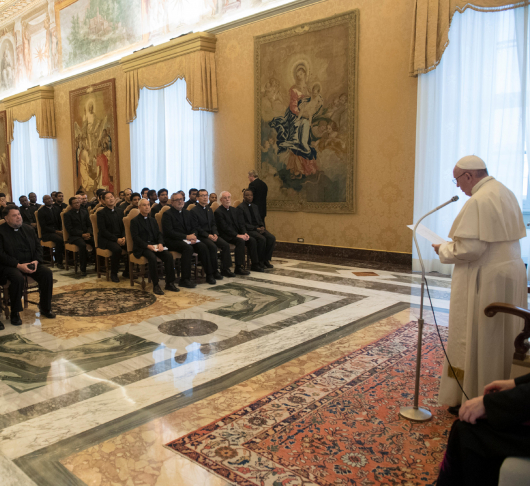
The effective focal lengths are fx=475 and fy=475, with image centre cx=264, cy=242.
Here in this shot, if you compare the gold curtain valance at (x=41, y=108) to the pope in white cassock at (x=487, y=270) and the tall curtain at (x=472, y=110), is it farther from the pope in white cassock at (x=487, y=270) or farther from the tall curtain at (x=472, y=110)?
the pope in white cassock at (x=487, y=270)

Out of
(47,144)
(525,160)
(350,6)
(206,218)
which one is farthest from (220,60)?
(47,144)

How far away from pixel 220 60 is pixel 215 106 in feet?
3.53

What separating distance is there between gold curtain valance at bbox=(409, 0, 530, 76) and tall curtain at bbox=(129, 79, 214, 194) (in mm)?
5398

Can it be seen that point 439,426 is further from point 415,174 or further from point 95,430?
point 415,174

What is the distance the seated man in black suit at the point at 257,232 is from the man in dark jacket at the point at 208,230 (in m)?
0.77

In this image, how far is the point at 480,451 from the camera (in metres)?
1.93

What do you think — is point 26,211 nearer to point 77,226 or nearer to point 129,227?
point 77,226

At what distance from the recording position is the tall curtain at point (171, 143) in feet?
38.7

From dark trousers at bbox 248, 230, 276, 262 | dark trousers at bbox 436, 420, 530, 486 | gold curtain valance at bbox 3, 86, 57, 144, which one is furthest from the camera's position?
gold curtain valance at bbox 3, 86, 57, 144

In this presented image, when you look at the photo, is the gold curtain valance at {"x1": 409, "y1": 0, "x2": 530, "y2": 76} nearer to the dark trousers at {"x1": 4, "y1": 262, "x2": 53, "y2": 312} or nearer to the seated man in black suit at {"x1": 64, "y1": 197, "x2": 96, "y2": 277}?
the seated man in black suit at {"x1": 64, "y1": 197, "x2": 96, "y2": 277}

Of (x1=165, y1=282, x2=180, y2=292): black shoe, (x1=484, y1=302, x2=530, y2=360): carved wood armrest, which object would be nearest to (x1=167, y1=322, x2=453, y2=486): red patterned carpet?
(x1=484, y1=302, x2=530, y2=360): carved wood armrest

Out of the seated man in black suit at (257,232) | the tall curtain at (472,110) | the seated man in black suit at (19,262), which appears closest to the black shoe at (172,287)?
the seated man in black suit at (19,262)

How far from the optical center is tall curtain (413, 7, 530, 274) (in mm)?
6965

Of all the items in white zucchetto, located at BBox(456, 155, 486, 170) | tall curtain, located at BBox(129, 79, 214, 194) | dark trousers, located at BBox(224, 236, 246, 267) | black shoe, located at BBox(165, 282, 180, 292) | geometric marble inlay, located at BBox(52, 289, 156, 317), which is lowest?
geometric marble inlay, located at BBox(52, 289, 156, 317)
